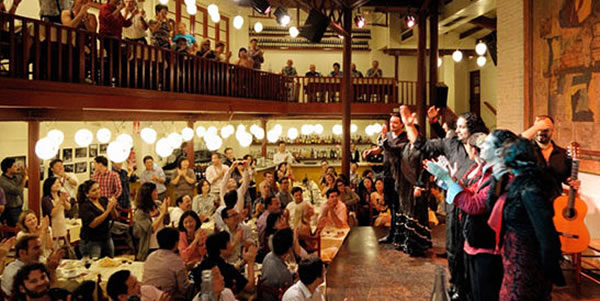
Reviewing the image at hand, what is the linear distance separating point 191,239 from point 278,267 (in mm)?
1578

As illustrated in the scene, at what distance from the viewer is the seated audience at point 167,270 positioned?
13.7 feet

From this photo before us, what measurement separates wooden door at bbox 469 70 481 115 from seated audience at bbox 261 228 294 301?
1497 centimetres

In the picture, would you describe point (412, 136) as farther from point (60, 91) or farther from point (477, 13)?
point (477, 13)

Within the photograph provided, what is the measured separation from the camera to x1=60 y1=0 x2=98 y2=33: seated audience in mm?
5836

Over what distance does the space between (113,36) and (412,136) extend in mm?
4283

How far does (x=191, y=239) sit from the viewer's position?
5441 mm

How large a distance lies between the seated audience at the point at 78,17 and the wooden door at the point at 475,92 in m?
14.8

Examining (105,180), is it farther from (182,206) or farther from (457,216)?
(457,216)

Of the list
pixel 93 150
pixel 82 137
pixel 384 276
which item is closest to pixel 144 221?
pixel 384 276

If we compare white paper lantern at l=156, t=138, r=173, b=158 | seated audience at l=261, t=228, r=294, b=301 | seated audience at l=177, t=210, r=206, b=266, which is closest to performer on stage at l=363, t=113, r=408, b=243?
seated audience at l=261, t=228, r=294, b=301

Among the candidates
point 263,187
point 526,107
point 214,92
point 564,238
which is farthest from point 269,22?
point 564,238

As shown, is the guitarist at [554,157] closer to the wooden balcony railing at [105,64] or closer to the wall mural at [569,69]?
the wall mural at [569,69]

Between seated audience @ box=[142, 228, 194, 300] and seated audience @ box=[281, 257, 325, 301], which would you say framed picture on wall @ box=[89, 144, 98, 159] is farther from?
seated audience @ box=[281, 257, 325, 301]

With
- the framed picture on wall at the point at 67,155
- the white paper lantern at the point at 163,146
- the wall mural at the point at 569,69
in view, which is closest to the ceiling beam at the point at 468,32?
the wall mural at the point at 569,69
